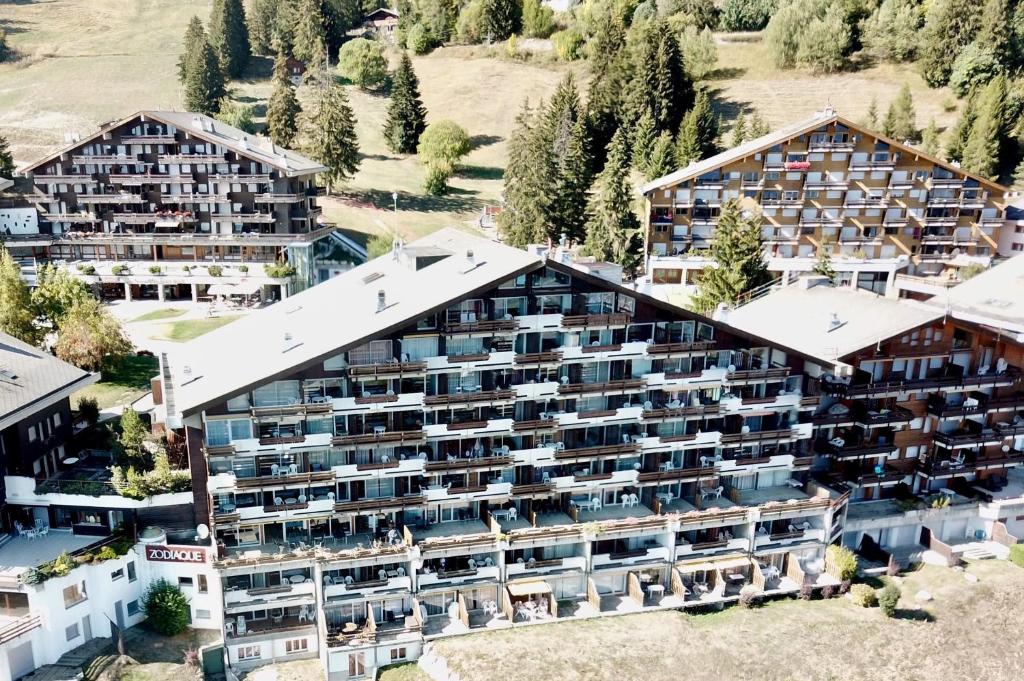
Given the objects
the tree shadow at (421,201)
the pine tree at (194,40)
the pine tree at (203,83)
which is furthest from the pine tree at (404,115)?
the pine tree at (194,40)

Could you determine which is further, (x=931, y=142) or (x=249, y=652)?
(x=931, y=142)

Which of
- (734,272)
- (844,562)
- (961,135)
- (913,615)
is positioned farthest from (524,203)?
(961,135)

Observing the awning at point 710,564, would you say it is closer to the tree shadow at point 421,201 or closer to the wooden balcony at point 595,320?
the wooden balcony at point 595,320

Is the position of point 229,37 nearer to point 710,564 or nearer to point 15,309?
point 15,309

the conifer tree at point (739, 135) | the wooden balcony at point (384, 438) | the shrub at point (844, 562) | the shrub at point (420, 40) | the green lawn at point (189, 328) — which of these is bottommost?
the shrub at point (844, 562)

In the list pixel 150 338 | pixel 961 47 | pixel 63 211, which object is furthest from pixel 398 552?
pixel 961 47

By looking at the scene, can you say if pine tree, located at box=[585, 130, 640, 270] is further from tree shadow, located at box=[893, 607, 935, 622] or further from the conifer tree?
tree shadow, located at box=[893, 607, 935, 622]
